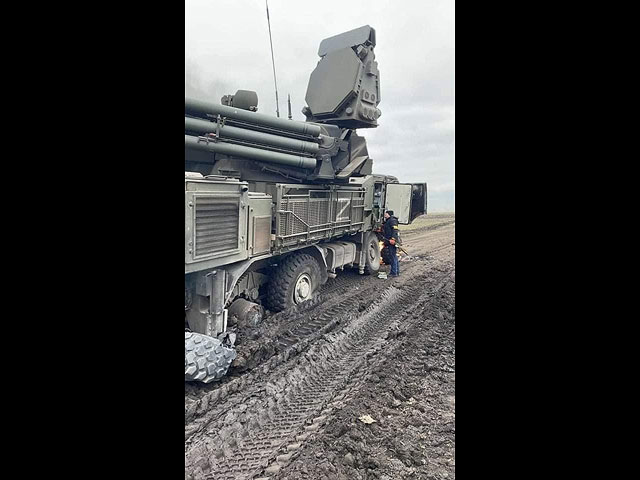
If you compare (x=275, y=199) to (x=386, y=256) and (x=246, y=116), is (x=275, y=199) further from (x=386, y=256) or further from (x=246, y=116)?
(x=386, y=256)

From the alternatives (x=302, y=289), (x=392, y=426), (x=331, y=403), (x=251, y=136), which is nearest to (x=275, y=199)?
(x=251, y=136)

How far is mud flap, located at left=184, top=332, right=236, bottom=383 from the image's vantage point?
331 cm

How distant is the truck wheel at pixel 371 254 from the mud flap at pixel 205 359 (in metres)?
5.01

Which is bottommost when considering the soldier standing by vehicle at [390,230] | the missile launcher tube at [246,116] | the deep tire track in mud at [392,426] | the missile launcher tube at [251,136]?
the deep tire track in mud at [392,426]

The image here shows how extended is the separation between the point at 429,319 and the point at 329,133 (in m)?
3.68

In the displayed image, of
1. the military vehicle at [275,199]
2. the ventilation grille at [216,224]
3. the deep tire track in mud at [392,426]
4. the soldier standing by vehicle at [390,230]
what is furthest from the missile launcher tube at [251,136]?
the deep tire track in mud at [392,426]

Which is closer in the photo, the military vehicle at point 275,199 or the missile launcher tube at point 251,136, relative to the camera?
the military vehicle at point 275,199

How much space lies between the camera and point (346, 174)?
21.1ft

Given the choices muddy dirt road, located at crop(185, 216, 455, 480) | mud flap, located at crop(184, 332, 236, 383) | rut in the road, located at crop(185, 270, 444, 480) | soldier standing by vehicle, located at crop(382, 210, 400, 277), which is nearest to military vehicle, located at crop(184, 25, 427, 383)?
mud flap, located at crop(184, 332, 236, 383)

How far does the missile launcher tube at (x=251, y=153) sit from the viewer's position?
4688 millimetres

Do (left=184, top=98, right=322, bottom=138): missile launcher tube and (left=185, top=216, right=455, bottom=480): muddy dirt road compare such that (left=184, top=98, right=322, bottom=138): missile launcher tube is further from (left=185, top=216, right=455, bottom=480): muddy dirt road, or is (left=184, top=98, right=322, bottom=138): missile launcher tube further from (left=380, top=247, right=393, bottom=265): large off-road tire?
(left=380, top=247, right=393, bottom=265): large off-road tire

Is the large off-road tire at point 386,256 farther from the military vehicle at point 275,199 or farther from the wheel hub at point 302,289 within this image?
the wheel hub at point 302,289
